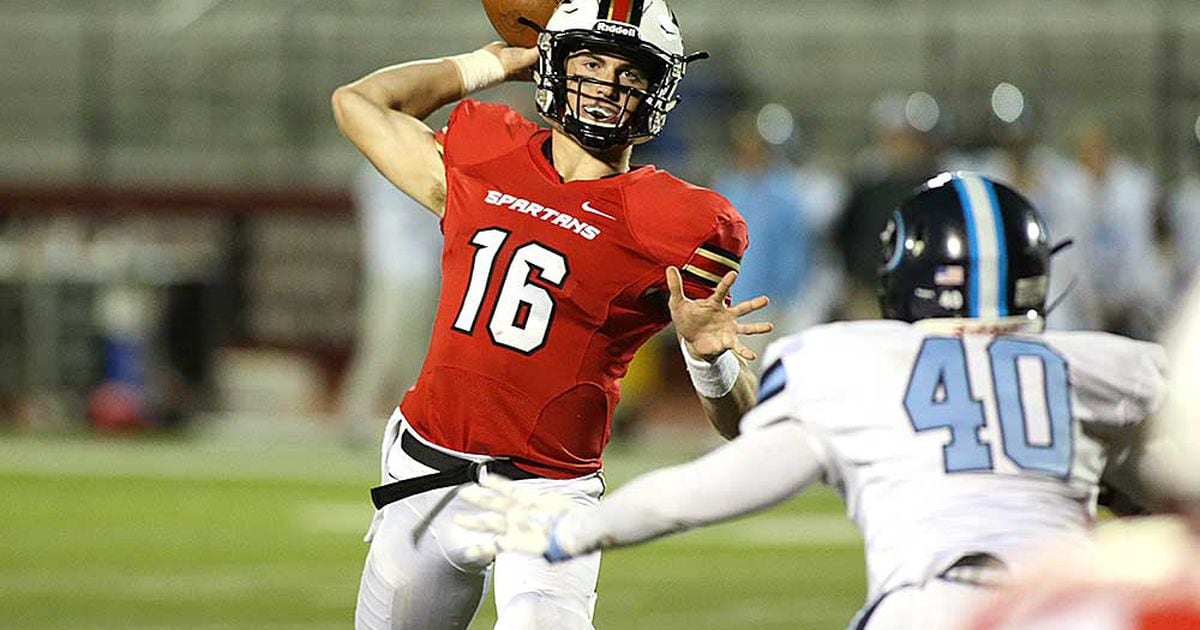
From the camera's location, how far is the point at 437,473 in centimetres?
385

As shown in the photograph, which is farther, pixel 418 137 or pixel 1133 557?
pixel 418 137

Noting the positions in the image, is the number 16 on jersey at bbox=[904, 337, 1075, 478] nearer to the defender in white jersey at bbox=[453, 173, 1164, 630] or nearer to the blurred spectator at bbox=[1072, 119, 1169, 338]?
the defender in white jersey at bbox=[453, 173, 1164, 630]

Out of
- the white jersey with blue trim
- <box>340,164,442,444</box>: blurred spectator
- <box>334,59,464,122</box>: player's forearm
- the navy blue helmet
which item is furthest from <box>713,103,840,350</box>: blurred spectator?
the white jersey with blue trim

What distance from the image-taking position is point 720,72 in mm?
13781

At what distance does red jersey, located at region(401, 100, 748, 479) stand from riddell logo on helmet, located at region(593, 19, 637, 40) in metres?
0.27

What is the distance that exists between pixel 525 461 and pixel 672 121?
30.2 ft

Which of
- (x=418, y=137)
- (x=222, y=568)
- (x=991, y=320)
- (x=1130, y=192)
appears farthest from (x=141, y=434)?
(x=991, y=320)

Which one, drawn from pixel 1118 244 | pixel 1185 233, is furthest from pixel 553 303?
pixel 1185 233

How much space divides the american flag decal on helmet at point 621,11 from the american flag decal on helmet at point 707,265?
465mm

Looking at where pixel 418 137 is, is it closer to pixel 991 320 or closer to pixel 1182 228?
pixel 991 320

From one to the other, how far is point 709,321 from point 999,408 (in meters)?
0.70

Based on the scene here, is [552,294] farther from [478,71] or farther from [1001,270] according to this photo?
[1001,270]

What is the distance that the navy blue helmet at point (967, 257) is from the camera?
3252 mm

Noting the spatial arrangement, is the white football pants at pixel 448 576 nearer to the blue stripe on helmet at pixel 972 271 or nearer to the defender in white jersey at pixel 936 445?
the defender in white jersey at pixel 936 445
